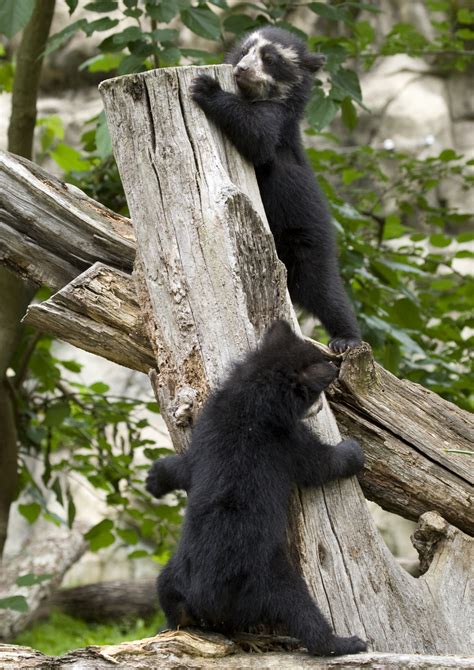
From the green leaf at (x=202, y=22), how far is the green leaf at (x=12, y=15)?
1.01 meters

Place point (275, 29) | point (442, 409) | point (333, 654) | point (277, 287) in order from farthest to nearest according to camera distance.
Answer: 1. point (275, 29)
2. point (442, 409)
3. point (277, 287)
4. point (333, 654)

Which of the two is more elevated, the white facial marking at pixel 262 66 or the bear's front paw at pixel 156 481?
the white facial marking at pixel 262 66

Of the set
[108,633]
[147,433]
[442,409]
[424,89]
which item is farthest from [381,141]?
[442,409]

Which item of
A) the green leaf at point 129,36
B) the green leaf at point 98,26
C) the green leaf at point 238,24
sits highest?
the green leaf at point 238,24

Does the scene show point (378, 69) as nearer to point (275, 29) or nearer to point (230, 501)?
point (275, 29)

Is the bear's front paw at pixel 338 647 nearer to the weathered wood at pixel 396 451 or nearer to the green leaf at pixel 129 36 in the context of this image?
the weathered wood at pixel 396 451

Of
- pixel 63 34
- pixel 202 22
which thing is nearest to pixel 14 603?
pixel 63 34

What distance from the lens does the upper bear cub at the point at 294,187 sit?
486cm

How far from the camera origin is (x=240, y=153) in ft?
13.7

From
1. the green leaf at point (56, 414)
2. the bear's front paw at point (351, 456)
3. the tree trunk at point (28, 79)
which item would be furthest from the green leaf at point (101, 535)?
the bear's front paw at point (351, 456)

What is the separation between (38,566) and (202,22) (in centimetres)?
694

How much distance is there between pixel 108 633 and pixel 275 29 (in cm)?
747

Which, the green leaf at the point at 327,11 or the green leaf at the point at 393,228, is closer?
the green leaf at the point at 327,11

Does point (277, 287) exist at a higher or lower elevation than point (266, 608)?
higher
